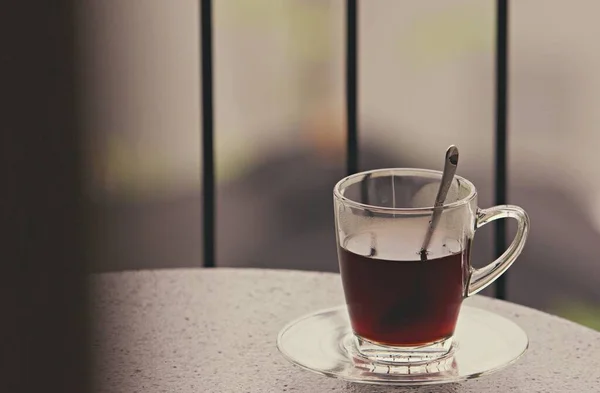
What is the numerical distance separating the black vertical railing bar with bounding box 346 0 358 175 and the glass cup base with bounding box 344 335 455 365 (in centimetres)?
50

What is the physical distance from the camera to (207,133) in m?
1.23

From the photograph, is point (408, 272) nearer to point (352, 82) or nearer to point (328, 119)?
point (352, 82)

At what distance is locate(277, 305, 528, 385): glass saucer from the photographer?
0.72m

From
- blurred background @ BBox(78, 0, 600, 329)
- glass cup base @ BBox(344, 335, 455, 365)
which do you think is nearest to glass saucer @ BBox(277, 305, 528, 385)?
glass cup base @ BBox(344, 335, 455, 365)

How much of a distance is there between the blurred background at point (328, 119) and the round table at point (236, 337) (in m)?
2.34

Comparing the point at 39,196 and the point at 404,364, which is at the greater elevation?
the point at 39,196

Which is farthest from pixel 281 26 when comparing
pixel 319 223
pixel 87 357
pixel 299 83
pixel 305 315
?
pixel 87 357

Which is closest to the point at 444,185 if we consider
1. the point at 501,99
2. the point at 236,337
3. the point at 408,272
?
the point at 408,272

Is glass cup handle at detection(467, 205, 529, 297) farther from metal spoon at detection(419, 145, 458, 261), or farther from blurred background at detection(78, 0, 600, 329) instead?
blurred background at detection(78, 0, 600, 329)

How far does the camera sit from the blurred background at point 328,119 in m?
3.43

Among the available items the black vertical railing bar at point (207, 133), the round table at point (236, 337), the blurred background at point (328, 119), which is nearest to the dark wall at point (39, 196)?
the round table at point (236, 337)

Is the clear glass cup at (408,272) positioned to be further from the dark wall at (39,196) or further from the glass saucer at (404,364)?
the dark wall at (39,196)

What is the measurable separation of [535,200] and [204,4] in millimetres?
2489

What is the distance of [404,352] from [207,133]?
0.54 metres
